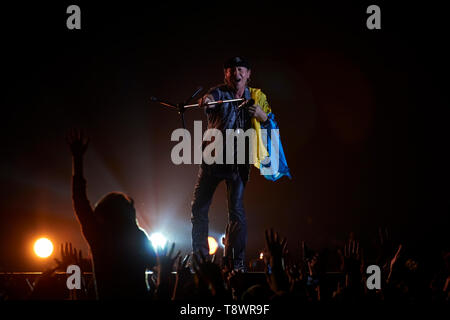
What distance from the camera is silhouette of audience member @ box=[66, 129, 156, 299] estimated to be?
2057 millimetres

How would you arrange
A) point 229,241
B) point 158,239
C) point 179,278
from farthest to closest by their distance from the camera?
1. point 158,239
2. point 229,241
3. point 179,278

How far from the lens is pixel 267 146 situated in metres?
4.67

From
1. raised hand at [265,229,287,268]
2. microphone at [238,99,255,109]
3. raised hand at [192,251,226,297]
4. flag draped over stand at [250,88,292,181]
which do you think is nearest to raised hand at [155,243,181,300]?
raised hand at [192,251,226,297]

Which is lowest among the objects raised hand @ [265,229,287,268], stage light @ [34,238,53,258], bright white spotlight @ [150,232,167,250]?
stage light @ [34,238,53,258]

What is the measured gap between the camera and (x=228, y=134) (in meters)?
4.41

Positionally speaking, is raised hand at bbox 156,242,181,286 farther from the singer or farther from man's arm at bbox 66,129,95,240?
the singer

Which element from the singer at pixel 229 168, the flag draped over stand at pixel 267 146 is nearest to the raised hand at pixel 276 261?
the singer at pixel 229 168

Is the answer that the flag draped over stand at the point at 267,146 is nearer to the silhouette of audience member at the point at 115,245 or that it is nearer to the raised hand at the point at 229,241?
the raised hand at the point at 229,241

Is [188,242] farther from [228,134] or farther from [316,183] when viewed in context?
[228,134]

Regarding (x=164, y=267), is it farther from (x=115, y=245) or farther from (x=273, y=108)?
(x=273, y=108)

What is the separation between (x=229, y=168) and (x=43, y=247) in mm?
4629

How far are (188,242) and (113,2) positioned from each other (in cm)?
451

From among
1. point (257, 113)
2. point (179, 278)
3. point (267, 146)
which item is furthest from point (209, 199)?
point (179, 278)

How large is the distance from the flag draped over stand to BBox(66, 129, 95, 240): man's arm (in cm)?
255
